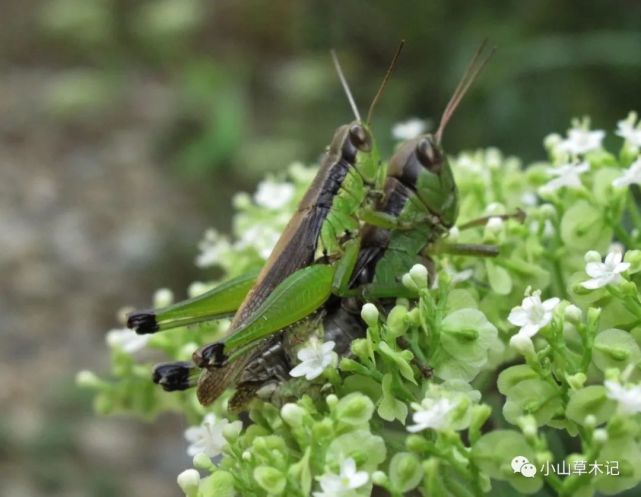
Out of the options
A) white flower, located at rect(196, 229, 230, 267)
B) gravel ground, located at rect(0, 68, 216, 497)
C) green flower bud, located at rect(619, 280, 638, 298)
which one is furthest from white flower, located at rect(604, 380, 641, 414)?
gravel ground, located at rect(0, 68, 216, 497)

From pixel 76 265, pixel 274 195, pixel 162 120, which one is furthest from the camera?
pixel 162 120

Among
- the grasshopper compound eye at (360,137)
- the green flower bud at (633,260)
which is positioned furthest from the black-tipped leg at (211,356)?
the green flower bud at (633,260)

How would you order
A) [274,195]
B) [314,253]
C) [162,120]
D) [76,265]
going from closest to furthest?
1. [314,253]
2. [274,195]
3. [76,265]
4. [162,120]

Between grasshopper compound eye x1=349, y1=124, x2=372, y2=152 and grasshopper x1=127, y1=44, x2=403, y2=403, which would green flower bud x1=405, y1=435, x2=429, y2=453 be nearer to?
grasshopper x1=127, y1=44, x2=403, y2=403

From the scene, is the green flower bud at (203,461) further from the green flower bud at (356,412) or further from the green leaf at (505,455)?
the green leaf at (505,455)

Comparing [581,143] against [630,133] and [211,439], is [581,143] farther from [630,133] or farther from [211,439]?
[211,439]

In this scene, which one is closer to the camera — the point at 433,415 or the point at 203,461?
the point at 433,415

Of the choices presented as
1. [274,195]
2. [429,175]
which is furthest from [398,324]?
[274,195]
